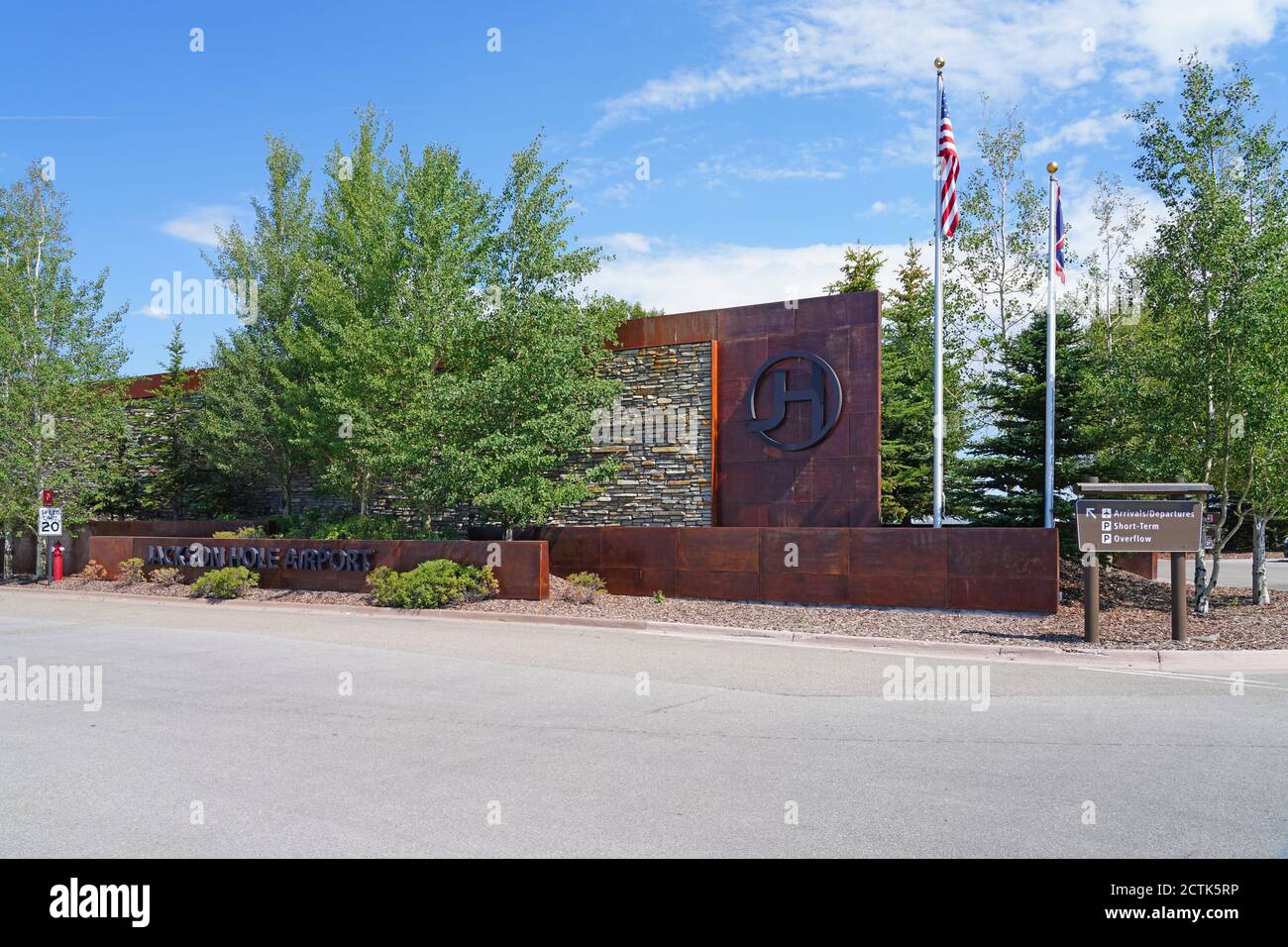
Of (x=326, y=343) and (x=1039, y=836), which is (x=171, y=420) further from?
(x=1039, y=836)

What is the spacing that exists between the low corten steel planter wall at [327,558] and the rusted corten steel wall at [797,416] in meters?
4.38

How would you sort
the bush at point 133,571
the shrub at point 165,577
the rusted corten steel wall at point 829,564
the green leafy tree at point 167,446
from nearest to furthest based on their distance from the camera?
the rusted corten steel wall at point 829,564 → the shrub at point 165,577 → the bush at point 133,571 → the green leafy tree at point 167,446

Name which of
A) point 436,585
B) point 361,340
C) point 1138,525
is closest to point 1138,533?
point 1138,525

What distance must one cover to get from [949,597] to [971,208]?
18.2 meters

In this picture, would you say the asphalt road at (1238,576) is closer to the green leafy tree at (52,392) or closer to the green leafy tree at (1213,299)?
the green leafy tree at (1213,299)

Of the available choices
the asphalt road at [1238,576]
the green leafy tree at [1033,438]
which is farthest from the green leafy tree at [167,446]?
the asphalt road at [1238,576]

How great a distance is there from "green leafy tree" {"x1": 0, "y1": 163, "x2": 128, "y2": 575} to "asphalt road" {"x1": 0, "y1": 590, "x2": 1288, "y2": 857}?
17398 mm

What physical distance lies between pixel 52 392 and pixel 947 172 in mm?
24401

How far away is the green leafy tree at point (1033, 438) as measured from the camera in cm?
2092

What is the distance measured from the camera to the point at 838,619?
644 inches

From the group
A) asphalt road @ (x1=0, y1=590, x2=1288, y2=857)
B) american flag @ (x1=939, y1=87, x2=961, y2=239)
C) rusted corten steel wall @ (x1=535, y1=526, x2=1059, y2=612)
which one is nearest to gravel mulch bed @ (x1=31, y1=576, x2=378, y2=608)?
rusted corten steel wall @ (x1=535, y1=526, x2=1059, y2=612)

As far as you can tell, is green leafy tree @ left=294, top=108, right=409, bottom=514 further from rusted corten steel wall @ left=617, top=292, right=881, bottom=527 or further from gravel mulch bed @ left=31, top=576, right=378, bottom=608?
rusted corten steel wall @ left=617, top=292, right=881, bottom=527

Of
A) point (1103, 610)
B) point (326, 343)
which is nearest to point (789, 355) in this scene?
point (1103, 610)

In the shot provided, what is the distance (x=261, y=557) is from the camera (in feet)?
74.1
